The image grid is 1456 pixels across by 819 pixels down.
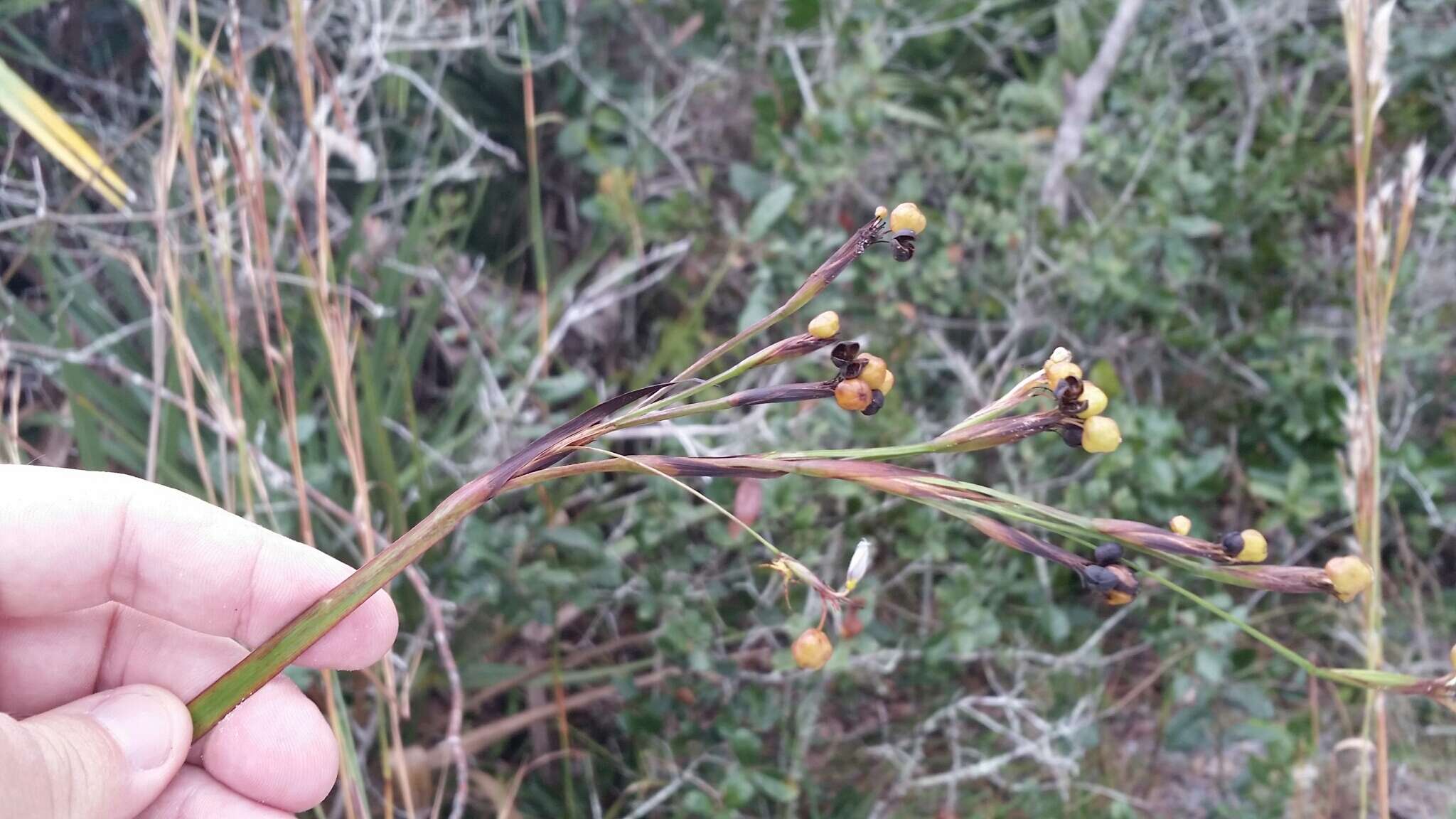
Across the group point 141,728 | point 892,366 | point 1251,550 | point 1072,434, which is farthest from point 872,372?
point 892,366

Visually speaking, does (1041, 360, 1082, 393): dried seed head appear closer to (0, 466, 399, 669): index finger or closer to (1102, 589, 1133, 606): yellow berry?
(1102, 589, 1133, 606): yellow berry

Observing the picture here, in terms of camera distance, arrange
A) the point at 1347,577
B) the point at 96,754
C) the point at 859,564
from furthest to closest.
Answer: the point at 96,754 → the point at 859,564 → the point at 1347,577

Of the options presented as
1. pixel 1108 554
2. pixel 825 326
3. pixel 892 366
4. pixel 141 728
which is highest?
pixel 825 326

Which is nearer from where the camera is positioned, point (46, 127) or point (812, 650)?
point (812, 650)

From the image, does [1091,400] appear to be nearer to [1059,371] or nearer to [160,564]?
[1059,371]

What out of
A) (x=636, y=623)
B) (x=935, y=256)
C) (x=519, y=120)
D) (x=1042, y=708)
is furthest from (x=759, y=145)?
(x=1042, y=708)

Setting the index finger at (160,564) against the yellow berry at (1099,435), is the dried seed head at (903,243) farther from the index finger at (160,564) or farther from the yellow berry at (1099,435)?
the index finger at (160,564)
